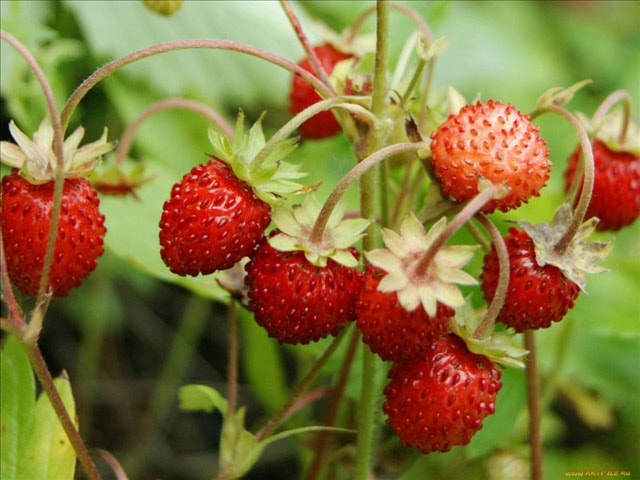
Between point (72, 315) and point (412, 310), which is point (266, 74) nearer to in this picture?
point (72, 315)

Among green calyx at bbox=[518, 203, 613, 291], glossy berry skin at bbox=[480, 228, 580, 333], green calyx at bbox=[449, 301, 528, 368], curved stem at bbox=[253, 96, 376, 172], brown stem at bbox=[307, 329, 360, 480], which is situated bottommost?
brown stem at bbox=[307, 329, 360, 480]

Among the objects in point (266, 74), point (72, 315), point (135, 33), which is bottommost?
point (72, 315)

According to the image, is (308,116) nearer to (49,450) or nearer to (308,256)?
(308,256)

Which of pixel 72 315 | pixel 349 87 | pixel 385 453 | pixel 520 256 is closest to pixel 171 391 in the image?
pixel 72 315

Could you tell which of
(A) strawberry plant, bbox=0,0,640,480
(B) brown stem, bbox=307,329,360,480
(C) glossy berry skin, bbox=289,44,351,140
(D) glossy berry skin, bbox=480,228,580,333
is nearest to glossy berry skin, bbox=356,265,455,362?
(A) strawberry plant, bbox=0,0,640,480

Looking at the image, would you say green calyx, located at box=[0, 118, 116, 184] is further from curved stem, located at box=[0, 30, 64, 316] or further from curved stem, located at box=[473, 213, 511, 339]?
curved stem, located at box=[473, 213, 511, 339]

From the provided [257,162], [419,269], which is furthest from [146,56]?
[419,269]

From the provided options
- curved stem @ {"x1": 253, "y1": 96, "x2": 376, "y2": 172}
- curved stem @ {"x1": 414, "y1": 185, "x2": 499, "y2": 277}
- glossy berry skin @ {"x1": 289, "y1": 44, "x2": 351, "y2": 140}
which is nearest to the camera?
curved stem @ {"x1": 414, "y1": 185, "x2": 499, "y2": 277}
